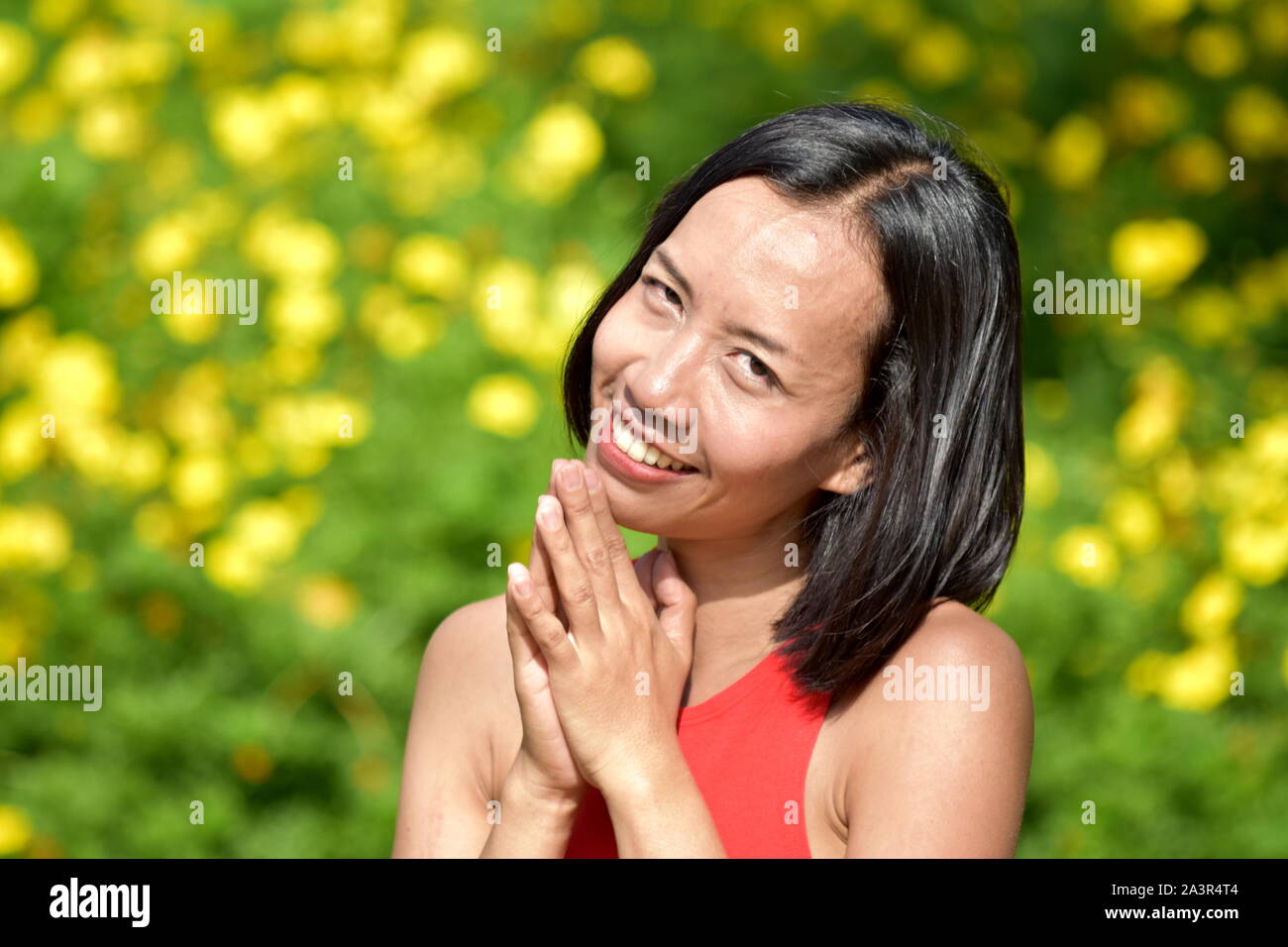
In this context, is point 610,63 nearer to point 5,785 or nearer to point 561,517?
point 5,785

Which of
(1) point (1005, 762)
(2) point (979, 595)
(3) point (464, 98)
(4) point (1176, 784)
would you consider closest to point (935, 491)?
(2) point (979, 595)

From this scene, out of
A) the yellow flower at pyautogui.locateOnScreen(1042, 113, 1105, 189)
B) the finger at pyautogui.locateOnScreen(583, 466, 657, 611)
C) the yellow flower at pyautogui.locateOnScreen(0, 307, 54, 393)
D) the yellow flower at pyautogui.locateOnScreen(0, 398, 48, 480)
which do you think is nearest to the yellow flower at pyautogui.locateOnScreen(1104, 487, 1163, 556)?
the yellow flower at pyautogui.locateOnScreen(1042, 113, 1105, 189)

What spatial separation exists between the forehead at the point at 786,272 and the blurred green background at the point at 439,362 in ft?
4.96

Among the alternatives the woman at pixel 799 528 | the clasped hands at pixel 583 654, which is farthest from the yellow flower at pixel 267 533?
the clasped hands at pixel 583 654

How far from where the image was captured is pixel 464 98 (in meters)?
Result: 3.98

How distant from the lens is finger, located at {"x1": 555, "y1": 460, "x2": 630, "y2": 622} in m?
1.36

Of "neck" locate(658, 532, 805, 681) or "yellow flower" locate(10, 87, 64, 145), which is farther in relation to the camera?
"yellow flower" locate(10, 87, 64, 145)

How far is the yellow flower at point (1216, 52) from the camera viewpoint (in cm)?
403

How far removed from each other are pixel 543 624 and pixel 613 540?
0.10 m

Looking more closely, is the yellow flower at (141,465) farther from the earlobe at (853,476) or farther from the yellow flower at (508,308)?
the earlobe at (853,476)

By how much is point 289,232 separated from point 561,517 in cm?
233

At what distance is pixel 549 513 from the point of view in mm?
1356

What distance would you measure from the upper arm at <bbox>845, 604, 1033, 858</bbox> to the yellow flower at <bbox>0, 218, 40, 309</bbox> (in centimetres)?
281

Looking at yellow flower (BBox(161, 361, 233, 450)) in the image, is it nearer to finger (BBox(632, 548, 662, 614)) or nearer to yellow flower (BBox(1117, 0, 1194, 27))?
finger (BBox(632, 548, 662, 614))
